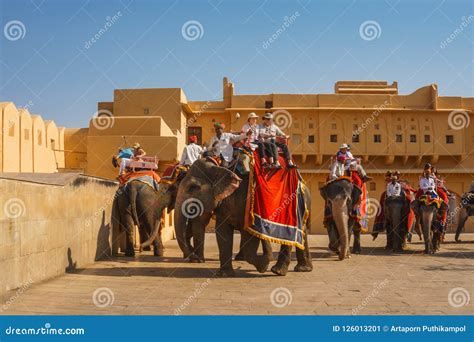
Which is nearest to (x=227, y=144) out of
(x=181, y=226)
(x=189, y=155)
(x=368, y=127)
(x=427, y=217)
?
(x=181, y=226)

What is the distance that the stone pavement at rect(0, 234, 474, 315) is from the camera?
6.12m

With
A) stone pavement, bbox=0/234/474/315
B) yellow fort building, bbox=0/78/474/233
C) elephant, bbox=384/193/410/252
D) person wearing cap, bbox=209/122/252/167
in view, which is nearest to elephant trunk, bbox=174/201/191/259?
stone pavement, bbox=0/234/474/315

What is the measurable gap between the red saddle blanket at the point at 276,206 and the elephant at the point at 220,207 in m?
0.27

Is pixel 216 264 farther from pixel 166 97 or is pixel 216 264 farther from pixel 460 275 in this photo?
pixel 166 97

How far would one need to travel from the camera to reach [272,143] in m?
9.41

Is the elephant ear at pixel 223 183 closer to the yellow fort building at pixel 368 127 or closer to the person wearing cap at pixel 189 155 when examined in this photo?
the person wearing cap at pixel 189 155

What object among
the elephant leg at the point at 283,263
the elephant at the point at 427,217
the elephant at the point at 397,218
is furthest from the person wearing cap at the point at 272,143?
the elephant at the point at 397,218

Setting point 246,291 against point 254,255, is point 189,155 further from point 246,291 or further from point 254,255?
point 246,291

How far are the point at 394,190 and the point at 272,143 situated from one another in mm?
6833

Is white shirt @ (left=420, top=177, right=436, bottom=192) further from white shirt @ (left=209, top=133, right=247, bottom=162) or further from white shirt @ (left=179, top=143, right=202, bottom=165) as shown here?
white shirt @ (left=209, top=133, right=247, bottom=162)

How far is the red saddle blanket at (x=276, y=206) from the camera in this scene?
8.86m

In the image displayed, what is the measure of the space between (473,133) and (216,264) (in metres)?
29.9

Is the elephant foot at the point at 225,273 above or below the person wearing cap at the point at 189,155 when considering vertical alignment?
below

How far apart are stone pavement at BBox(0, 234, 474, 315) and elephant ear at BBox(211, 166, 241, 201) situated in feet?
4.52
